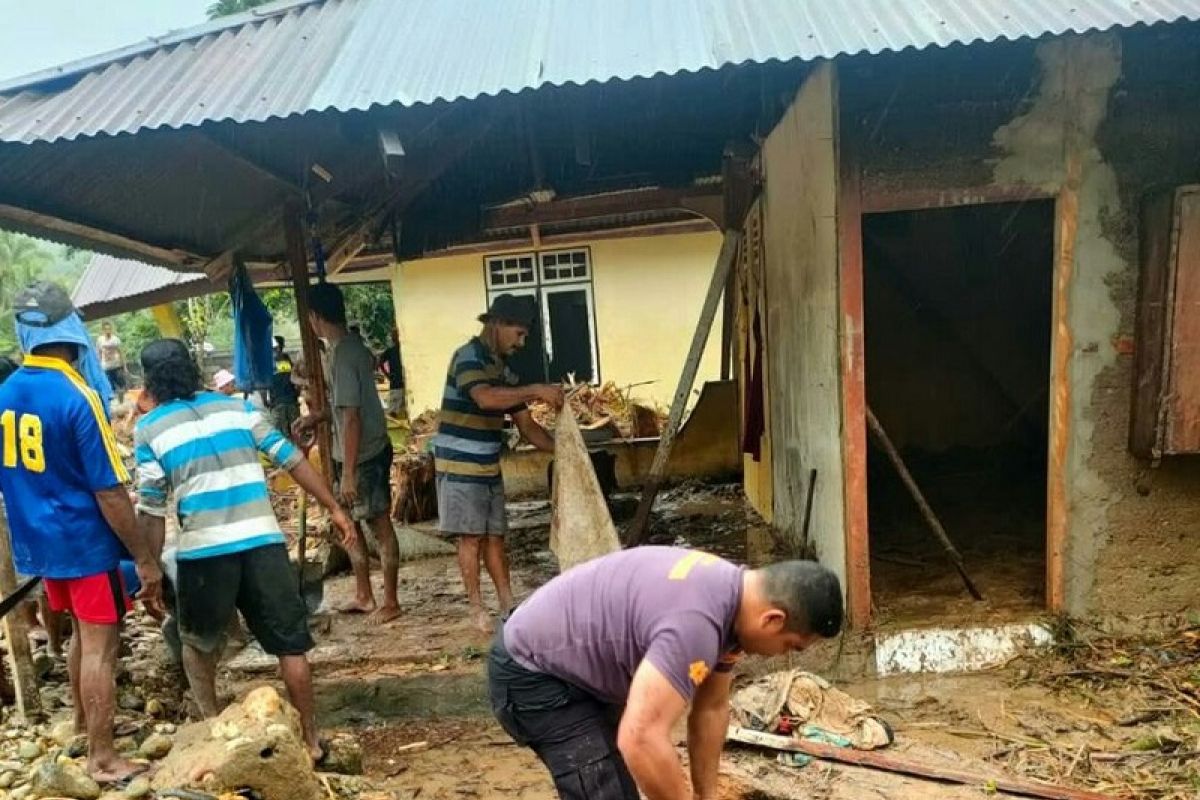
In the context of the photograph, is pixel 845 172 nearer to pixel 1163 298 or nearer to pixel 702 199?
pixel 1163 298

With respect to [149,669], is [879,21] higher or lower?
higher

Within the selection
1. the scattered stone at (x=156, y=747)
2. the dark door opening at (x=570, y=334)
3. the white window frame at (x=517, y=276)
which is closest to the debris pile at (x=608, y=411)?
the dark door opening at (x=570, y=334)

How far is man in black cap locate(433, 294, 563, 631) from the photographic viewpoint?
14.2 ft

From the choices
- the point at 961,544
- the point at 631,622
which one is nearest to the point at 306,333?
the point at 631,622

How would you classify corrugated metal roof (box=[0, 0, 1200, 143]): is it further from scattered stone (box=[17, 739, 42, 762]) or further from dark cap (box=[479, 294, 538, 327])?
scattered stone (box=[17, 739, 42, 762])

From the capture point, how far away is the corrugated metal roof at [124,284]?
9.02 m

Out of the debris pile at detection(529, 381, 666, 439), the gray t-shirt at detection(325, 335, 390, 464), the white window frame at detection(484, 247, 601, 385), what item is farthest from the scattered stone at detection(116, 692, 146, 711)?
the white window frame at detection(484, 247, 601, 385)

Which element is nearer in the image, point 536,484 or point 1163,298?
point 1163,298

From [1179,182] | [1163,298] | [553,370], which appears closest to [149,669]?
[1163,298]

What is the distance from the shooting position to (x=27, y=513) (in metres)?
3.19

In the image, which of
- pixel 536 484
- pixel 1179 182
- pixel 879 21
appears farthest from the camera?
pixel 536 484

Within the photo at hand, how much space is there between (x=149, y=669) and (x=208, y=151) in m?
2.81

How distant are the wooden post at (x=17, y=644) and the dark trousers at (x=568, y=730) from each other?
279cm

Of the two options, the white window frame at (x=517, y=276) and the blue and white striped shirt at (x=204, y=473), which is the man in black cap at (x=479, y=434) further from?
the white window frame at (x=517, y=276)
